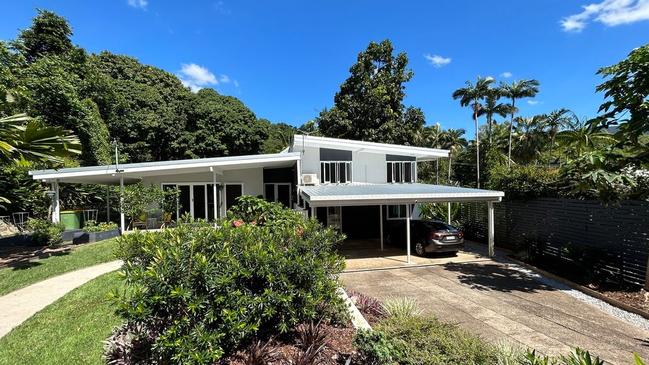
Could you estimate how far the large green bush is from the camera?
355cm

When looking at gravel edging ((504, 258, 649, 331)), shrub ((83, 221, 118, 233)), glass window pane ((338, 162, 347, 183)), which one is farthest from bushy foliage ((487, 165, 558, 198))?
shrub ((83, 221, 118, 233))

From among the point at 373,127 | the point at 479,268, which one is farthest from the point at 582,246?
the point at 373,127

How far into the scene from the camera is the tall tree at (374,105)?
28828 mm

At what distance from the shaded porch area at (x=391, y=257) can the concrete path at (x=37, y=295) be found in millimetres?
7431

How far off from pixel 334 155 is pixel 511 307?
1158 centimetres

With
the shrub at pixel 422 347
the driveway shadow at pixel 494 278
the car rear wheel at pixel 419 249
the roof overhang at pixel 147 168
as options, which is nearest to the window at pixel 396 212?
the car rear wheel at pixel 419 249

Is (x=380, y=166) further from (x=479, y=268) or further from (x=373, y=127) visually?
(x=373, y=127)

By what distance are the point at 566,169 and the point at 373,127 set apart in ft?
68.6

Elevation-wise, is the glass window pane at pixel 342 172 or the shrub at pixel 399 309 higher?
the glass window pane at pixel 342 172

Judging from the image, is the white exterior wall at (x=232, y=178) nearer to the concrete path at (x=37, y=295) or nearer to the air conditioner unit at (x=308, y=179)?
the air conditioner unit at (x=308, y=179)

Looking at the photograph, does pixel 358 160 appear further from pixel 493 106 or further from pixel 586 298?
pixel 493 106

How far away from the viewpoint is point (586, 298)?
27.4ft

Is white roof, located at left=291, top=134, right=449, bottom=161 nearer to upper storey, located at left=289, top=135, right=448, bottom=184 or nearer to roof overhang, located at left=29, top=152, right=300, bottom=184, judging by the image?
upper storey, located at left=289, top=135, right=448, bottom=184

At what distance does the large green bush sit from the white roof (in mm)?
11858
